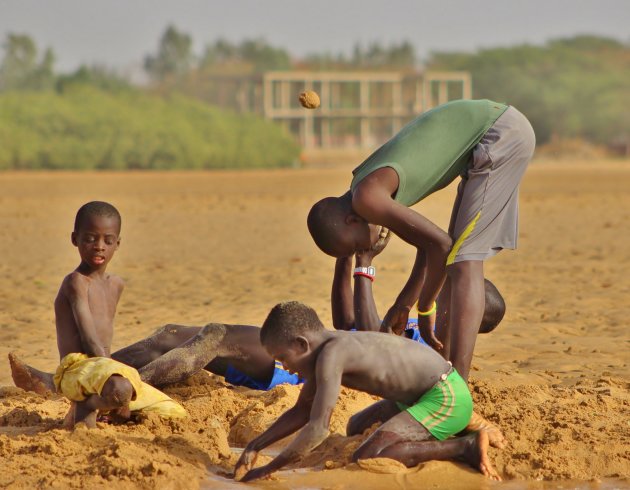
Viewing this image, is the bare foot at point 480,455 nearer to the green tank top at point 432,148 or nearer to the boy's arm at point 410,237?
the boy's arm at point 410,237

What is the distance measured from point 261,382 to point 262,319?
217 centimetres

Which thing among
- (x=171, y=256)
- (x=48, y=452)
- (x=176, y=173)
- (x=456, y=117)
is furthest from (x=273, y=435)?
(x=176, y=173)

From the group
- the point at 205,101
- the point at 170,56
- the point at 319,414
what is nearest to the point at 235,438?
the point at 319,414

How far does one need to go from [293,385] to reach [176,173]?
19.8 m

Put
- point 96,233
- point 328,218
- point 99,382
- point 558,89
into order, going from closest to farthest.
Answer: point 99,382, point 328,218, point 96,233, point 558,89

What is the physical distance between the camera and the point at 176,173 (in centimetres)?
2480

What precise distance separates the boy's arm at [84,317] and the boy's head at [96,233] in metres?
0.13

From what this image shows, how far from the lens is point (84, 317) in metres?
4.94

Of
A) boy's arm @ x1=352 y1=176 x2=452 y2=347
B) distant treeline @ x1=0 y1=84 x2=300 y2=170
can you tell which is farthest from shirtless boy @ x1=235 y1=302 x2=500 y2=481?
distant treeline @ x1=0 y1=84 x2=300 y2=170

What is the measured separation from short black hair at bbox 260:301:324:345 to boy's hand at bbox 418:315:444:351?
1047 millimetres

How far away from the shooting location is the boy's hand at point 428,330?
5.06 meters

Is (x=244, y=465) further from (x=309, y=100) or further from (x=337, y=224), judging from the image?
(x=309, y=100)

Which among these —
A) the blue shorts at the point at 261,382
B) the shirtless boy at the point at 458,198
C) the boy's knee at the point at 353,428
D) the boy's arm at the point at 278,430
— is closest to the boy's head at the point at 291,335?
the boy's arm at the point at 278,430

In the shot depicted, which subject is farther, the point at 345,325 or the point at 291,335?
the point at 345,325
